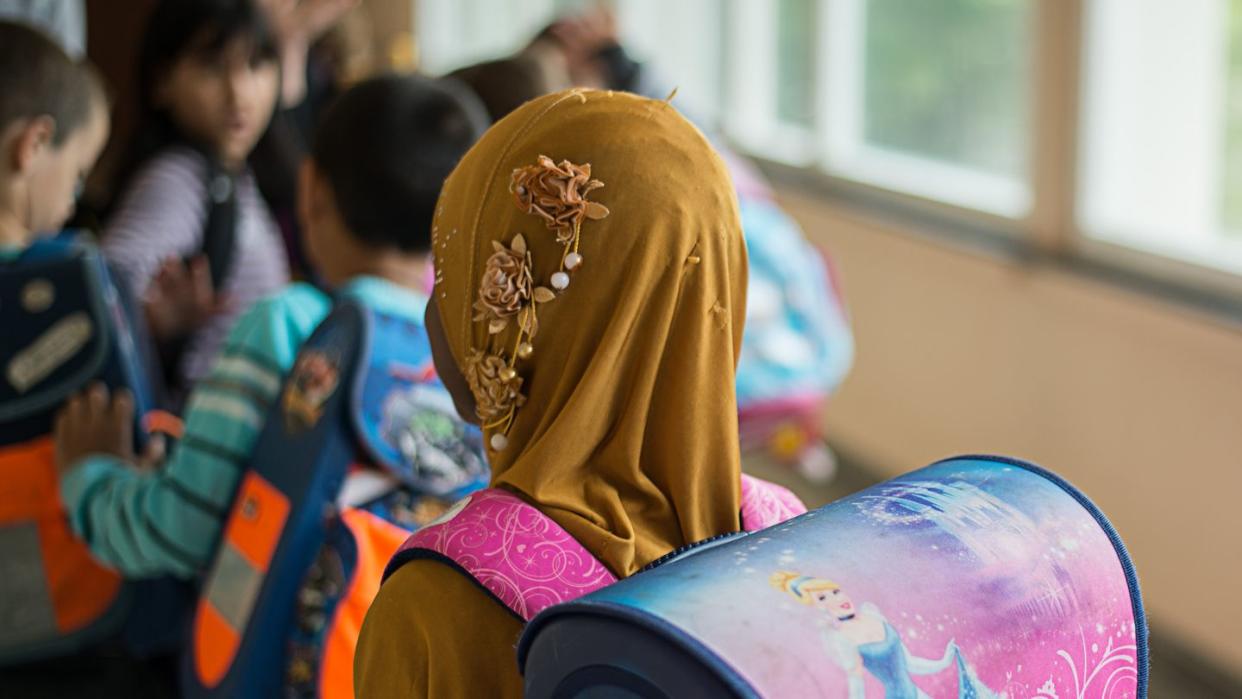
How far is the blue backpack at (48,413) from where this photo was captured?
81.7 inches

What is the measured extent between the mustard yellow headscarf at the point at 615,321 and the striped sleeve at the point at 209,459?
0.68m

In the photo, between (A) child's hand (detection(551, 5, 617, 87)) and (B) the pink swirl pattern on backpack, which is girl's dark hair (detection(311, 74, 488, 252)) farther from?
(A) child's hand (detection(551, 5, 617, 87))

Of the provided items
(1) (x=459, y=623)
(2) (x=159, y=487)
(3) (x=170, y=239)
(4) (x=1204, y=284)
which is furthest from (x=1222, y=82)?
(1) (x=459, y=623)

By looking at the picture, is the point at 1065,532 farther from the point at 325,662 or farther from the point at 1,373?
the point at 1,373

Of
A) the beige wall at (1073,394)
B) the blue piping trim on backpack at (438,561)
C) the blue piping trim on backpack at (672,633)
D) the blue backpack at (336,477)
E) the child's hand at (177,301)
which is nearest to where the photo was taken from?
the blue piping trim on backpack at (672,633)

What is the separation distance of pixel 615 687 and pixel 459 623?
0.23 meters

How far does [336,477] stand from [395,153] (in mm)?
464

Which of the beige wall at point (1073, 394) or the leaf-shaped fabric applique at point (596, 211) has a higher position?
the leaf-shaped fabric applique at point (596, 211)

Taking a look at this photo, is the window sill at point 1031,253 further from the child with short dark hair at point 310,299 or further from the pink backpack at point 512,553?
the pink backpack at point 512,553

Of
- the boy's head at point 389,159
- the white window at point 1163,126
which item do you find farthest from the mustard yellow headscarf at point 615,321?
the white window at point 1163,126

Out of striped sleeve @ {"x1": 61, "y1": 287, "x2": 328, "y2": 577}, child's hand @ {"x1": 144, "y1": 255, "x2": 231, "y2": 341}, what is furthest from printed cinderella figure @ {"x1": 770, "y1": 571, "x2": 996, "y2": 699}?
child's hand @ {"x1": 144, "y1": 255, "x2": 231, "y2": 341}

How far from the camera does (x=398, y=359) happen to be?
1617mm

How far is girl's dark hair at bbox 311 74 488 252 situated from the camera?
1.84m

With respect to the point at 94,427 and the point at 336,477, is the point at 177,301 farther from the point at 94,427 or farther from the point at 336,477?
the point at 336,477
